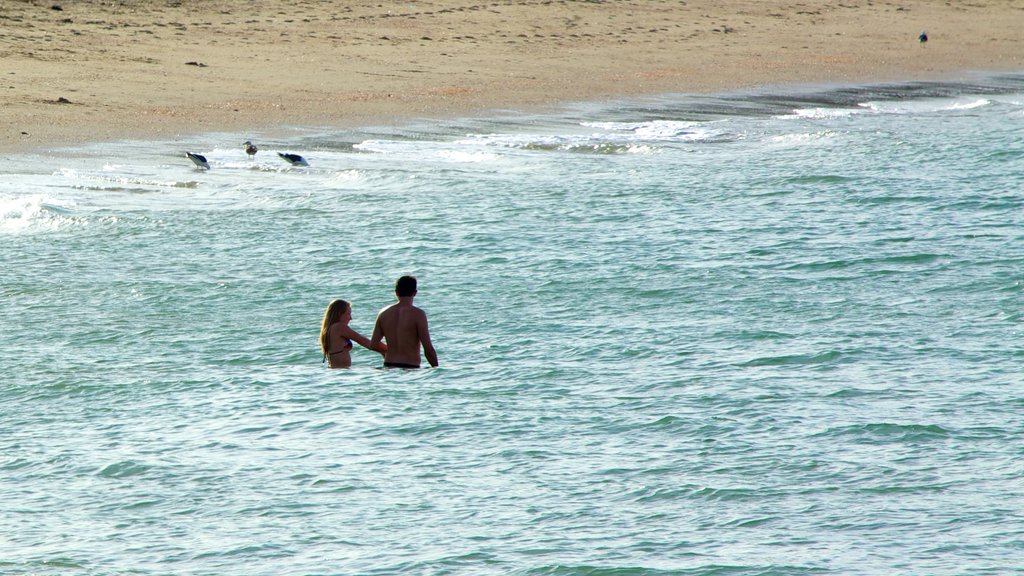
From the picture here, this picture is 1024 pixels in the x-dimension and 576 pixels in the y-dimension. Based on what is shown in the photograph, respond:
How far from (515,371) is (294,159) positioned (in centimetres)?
1087

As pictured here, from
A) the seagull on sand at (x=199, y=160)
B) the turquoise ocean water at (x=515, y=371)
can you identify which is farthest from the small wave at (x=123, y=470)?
the seagull on sand at (x=199, y=160)

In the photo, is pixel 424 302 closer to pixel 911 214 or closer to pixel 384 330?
pixel 384 330

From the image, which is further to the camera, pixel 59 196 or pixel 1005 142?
pixel 1005 142

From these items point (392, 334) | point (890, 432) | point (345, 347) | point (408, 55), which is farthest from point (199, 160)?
point (890, 432)

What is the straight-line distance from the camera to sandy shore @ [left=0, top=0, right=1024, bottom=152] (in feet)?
90.2

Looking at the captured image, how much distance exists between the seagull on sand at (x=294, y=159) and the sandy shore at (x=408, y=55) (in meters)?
3.18

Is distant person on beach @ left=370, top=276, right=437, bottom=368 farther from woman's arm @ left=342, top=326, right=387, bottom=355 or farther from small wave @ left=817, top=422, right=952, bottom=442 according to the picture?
small wave @ left=817, top=422, right=952, bottom=442

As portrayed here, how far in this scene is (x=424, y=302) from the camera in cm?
1560

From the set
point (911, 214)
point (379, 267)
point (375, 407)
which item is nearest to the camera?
point (375, 407)

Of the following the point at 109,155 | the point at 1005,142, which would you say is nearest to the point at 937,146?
the point at 1005,142

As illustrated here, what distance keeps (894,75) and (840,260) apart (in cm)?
2008

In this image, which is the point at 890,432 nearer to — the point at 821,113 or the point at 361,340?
the point at 361,340

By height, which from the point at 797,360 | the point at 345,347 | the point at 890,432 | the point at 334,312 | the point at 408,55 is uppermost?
the point at 408,55

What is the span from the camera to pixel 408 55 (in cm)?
3331
